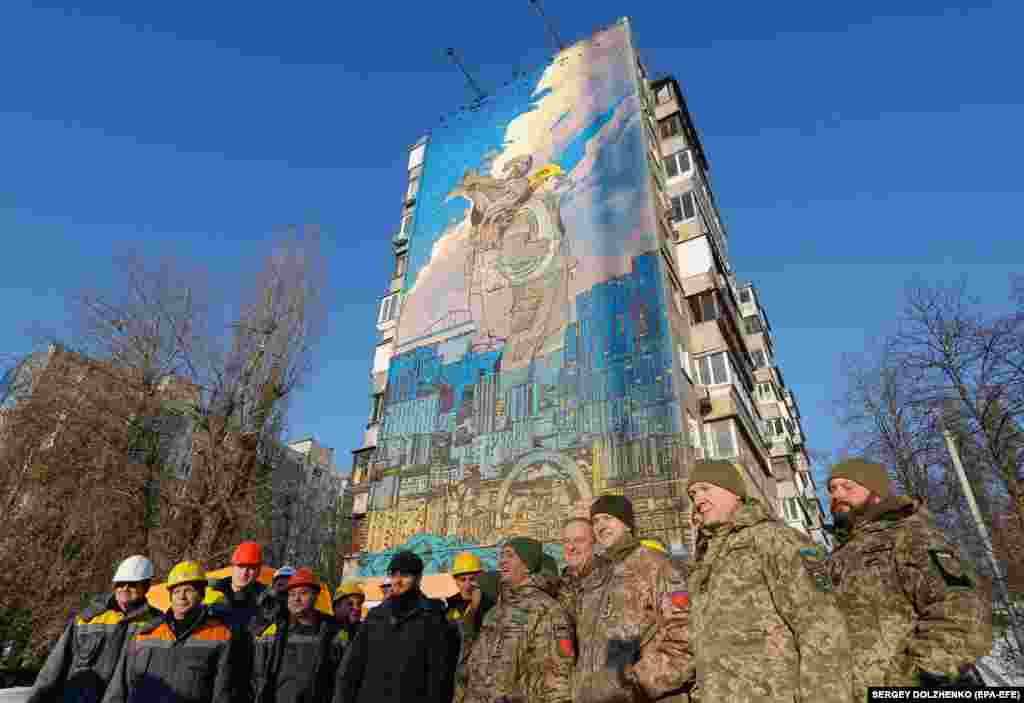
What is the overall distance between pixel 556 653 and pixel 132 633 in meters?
3.49

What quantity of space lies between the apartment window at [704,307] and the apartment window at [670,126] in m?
7.06

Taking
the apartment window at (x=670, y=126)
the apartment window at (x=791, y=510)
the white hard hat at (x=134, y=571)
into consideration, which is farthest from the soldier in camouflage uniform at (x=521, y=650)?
the apartment window at (x=791, y=510)

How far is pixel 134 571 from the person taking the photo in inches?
181

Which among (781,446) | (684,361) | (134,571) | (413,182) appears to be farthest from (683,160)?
(134,571)

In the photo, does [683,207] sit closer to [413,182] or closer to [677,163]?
[677,163]

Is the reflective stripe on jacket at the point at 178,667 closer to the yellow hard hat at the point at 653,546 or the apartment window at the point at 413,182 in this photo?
the yellow hard hat at the point at 653,546

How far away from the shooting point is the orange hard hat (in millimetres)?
5668

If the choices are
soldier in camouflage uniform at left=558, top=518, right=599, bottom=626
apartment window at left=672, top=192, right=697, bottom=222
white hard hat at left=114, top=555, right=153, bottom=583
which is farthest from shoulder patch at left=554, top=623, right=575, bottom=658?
apartment window at left=672, top=192, right=697, bottom=222

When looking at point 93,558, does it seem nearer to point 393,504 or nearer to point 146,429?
point 146,429

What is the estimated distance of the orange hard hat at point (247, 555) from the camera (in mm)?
5668

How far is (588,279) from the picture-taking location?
15.2 meters

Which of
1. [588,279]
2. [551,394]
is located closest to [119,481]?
[551,394]

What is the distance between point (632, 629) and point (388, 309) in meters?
20.3

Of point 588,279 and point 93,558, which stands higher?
point 588,279
